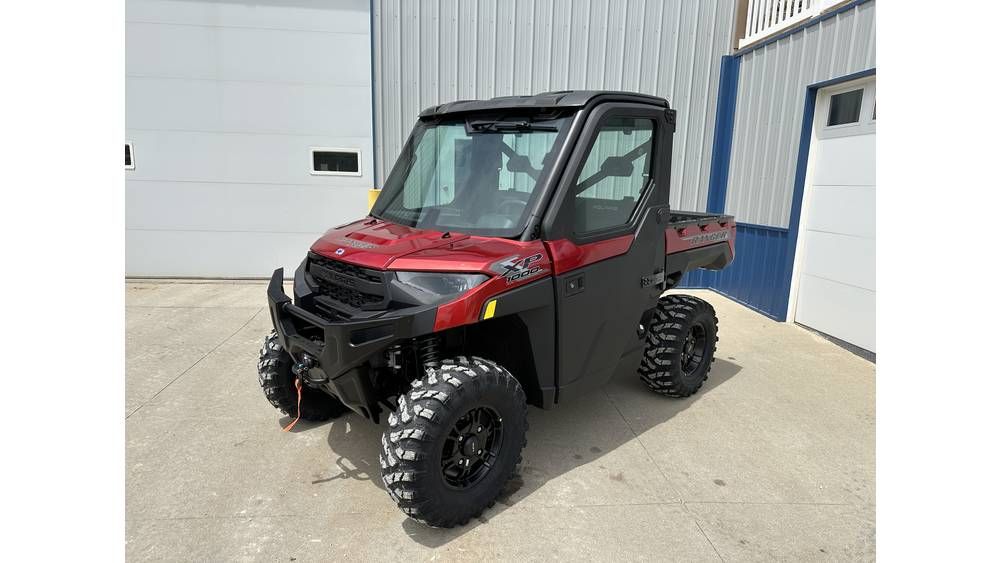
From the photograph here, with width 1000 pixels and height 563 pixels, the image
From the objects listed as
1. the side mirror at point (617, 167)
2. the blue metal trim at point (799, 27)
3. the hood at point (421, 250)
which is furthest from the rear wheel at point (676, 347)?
the blue metal trim at point (799, 27)

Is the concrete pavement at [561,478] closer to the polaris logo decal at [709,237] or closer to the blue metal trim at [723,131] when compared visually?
the polaris logo decal at [709,237]

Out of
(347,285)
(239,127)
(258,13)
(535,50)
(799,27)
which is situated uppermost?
(258,13)

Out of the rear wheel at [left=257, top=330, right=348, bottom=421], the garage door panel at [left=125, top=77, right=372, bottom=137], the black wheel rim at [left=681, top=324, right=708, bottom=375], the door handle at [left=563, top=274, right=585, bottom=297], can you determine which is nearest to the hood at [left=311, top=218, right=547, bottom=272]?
the door handle at [left=563, top=274, right=585, bottom=297]

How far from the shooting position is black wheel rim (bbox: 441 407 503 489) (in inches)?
117

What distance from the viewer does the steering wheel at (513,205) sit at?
10.7 feet

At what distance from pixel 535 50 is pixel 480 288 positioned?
6417 millimetres

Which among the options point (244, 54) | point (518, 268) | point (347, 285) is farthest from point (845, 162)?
point (244, 54)

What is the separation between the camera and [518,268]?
→ 2.98 metres

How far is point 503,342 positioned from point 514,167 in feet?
3.61

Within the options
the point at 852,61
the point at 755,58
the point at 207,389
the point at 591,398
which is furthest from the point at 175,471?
the point at 755,58

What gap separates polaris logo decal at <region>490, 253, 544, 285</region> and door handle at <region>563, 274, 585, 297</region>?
22cm

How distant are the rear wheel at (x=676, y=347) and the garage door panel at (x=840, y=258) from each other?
2.49 m

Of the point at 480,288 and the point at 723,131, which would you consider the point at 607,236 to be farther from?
the point at 723,131

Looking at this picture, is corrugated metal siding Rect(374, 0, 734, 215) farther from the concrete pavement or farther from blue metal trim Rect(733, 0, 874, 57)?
the concrete pavement
